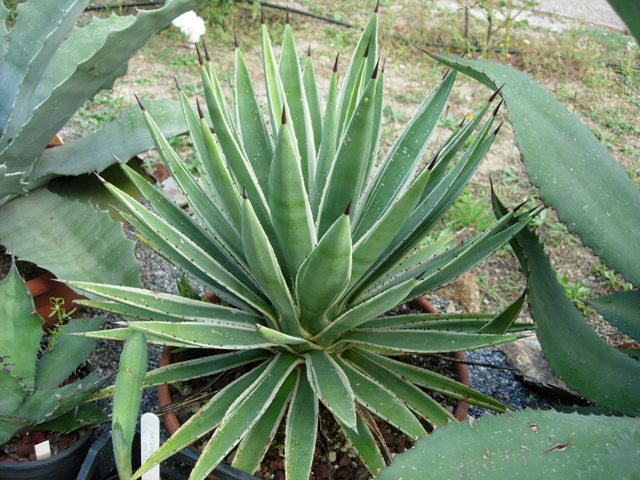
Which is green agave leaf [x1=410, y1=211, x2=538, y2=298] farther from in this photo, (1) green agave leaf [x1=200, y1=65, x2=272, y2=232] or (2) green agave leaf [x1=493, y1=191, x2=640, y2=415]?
(1) green agave leaf [x1=200, y1=65, x2=272, y2=232]

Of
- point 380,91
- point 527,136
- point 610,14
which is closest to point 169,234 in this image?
point 380,91

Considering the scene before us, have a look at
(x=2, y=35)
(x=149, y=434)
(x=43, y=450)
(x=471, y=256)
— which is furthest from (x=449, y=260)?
(x=2, y=35)

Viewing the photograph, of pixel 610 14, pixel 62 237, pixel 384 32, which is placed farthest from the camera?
pixel 610 14

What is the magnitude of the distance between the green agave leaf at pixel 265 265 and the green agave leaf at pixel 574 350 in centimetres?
47

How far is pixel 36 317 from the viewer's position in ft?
5.19

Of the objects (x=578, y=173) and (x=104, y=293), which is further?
(x=104, y=293)

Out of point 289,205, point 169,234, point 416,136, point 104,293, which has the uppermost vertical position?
point 416,136

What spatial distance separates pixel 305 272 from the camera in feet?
4.08

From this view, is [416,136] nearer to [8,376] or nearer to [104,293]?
[104,293]

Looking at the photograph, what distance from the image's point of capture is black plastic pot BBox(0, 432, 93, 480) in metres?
1.48

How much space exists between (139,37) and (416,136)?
771mm

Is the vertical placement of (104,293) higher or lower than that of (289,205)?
lower

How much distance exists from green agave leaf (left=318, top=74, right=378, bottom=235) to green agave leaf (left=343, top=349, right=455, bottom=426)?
0.34m

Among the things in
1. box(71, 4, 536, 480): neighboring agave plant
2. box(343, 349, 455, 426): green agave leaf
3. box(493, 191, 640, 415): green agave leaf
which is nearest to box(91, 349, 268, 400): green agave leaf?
box(71, 4, 536, 480): neighboring agave plant
